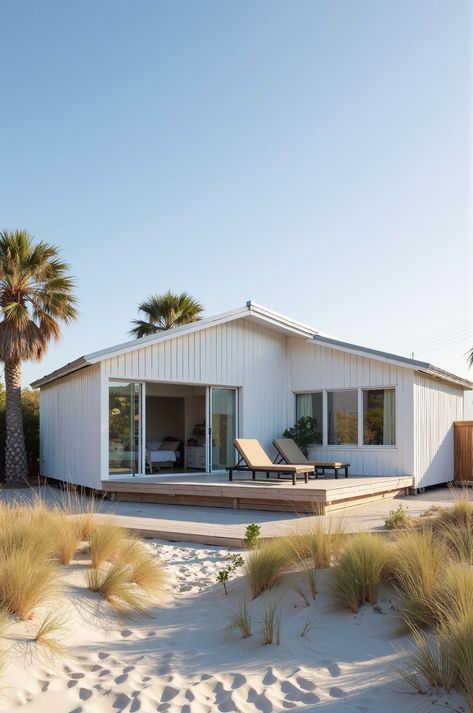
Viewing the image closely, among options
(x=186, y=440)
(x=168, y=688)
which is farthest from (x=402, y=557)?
(x=186, y=440)

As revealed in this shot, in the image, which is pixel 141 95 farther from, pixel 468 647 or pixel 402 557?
pixel 468 647

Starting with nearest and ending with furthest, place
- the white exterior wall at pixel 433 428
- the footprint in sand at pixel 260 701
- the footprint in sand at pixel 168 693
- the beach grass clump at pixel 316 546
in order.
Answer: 1. the footprint in sand at pixel 260 701
2. the footprint in sand at pixel 168 693
3. the beach grass clump at pixel 316 546
4. the white exterior wall at pixel 433 428

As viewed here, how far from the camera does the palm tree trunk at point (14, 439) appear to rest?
16.7 m

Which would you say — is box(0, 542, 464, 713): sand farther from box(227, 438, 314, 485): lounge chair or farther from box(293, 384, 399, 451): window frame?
box(293, 384, 399, 451): window frame

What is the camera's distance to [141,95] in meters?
12.7

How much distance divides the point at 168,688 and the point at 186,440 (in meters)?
14.7

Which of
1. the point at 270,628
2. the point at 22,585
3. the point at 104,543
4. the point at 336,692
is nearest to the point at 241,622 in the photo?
the point at 270,628

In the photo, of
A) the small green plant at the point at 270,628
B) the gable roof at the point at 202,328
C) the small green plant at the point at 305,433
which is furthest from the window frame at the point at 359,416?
the small green plant at the point at 270,628

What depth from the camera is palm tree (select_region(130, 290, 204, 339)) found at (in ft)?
71.8

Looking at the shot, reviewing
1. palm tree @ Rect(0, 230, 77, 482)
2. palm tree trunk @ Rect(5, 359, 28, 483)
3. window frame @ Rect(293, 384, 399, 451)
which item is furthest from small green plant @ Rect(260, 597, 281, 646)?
palm tree trunk @ Rect(5, 359, 28, 483)

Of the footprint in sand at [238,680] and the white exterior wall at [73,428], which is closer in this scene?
the footprint in sand at [238,680]

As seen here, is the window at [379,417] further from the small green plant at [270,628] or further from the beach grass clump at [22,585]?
the beach grass clump at [22,585]

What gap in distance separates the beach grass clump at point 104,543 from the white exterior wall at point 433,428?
8.93 m

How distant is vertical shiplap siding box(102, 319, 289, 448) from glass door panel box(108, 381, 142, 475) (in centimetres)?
40
